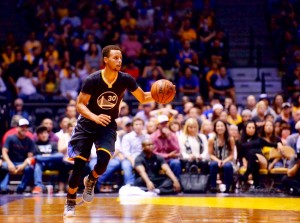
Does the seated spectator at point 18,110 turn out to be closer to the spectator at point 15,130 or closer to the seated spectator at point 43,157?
the spectator at point 15,130

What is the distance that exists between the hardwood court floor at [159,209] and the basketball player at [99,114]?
0.54 meters

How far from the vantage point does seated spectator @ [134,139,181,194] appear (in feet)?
48.1

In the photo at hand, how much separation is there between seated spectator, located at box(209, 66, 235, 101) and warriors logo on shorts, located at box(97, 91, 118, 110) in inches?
345

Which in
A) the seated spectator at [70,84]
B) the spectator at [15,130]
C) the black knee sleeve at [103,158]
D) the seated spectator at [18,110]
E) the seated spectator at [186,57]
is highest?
the seated spectator at [186,57]

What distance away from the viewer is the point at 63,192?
1506cm

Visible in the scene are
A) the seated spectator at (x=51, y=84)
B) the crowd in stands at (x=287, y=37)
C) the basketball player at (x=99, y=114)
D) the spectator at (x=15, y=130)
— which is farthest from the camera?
the crowd in stands at (x=287, y=37)

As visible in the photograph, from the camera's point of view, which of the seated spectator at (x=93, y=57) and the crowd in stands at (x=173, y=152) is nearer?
the crowd in stands at (x=173, y=152)

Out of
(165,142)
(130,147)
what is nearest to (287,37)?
(165,142)

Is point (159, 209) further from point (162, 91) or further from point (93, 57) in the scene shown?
point (93, 57)

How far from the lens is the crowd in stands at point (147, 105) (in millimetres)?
15195

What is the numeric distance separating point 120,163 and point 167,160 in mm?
896

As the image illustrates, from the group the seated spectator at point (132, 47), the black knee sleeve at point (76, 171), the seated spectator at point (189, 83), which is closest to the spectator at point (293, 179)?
the seated spectator at point (189, 83)

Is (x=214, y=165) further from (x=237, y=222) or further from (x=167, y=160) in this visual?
(x=237, y=222)

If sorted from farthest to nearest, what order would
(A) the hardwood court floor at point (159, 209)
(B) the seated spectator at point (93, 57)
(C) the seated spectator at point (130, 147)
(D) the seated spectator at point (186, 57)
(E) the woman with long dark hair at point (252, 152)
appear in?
(B) the seated spectator at point (93, 57)
(D) the seated spectator at point (186, 57)
(C) the seated spectator at point (130, 147)
(E) the woman with long dark hair at point (252, 152)
(A) the hardwood court floor at point (159, 209)
